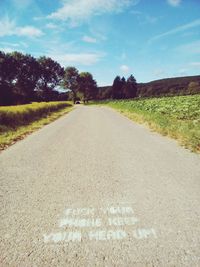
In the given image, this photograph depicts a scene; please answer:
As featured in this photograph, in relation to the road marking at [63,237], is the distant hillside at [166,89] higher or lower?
lower

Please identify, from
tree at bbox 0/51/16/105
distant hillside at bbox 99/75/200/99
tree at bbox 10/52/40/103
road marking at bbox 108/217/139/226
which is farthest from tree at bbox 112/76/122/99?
road marking at bbox 108/217/139/226

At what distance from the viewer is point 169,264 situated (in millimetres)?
2514

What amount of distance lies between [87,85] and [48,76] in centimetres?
2545

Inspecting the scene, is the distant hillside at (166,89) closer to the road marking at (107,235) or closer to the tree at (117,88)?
the tree at (117,88)

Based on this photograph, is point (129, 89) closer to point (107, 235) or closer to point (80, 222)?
point (80, 222)

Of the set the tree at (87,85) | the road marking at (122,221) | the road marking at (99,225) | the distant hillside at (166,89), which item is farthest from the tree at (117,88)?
the road marking at (122,221)

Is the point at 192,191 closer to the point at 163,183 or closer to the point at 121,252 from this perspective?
the point at 163,183

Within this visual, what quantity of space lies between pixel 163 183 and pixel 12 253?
305cm

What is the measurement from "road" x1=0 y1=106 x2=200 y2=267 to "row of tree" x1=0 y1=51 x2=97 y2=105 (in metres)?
39.6

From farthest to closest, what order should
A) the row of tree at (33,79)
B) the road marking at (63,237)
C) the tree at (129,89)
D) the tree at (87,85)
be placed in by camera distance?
the tree at (129,89) < the tree at (87,85) < the row of tree at (33,79) < the road marking at (63,237)

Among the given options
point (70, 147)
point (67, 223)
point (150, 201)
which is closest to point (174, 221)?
point (150, 201)

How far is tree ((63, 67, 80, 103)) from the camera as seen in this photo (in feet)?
299

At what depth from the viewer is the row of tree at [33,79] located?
2305 inches

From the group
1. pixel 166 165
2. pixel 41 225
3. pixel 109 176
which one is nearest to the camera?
pixel 41 225
